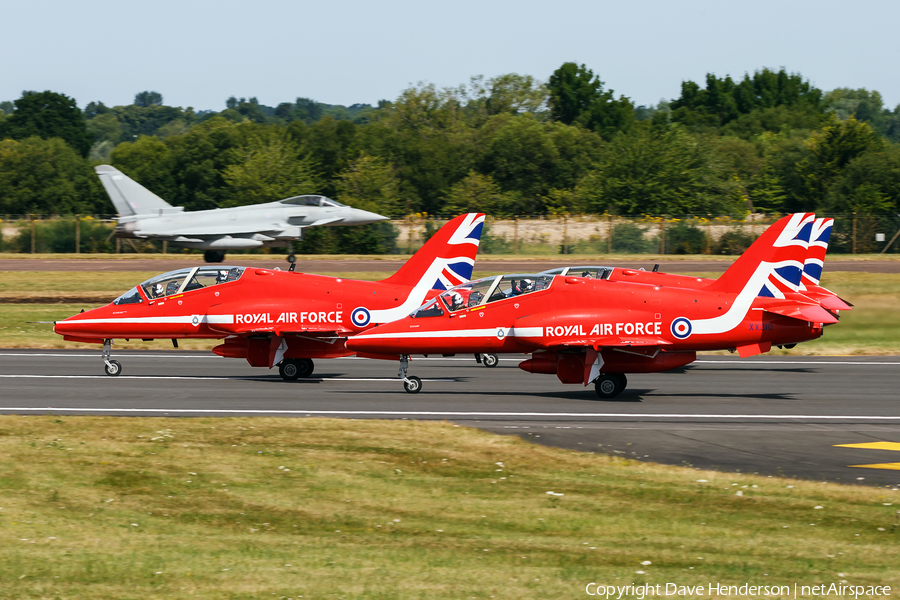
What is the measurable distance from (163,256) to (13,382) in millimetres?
39062

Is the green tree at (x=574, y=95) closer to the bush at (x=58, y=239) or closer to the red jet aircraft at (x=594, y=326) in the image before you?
the bush at (x=58, y=239)

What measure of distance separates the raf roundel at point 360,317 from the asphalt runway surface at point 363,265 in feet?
92.5

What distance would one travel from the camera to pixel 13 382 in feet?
68.1

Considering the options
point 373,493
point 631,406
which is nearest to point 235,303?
point 631,406

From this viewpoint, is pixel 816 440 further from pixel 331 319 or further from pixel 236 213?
pixel 236 213

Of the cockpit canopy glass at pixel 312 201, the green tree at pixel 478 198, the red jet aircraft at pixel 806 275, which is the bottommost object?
the red jet aircraft at pixel 806 275

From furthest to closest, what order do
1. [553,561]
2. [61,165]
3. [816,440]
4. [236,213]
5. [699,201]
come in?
[61,165] < [699,201] < [236,213] < [816,440] < [553,561]

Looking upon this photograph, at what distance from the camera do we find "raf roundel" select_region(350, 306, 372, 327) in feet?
70.1

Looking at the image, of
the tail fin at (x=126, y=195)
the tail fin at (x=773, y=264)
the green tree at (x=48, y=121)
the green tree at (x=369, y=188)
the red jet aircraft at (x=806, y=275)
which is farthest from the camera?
the green tree at (x=48, y=121)

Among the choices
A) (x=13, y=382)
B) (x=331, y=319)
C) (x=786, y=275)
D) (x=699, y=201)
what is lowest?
(x=13, y=382)

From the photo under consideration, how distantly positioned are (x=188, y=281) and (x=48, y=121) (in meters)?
116

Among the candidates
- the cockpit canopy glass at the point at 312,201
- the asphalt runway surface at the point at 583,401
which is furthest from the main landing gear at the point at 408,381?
the cockpit canopy glass at the point at 312,201

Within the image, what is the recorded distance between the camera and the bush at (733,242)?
61.3 meters

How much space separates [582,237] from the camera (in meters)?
64.4
